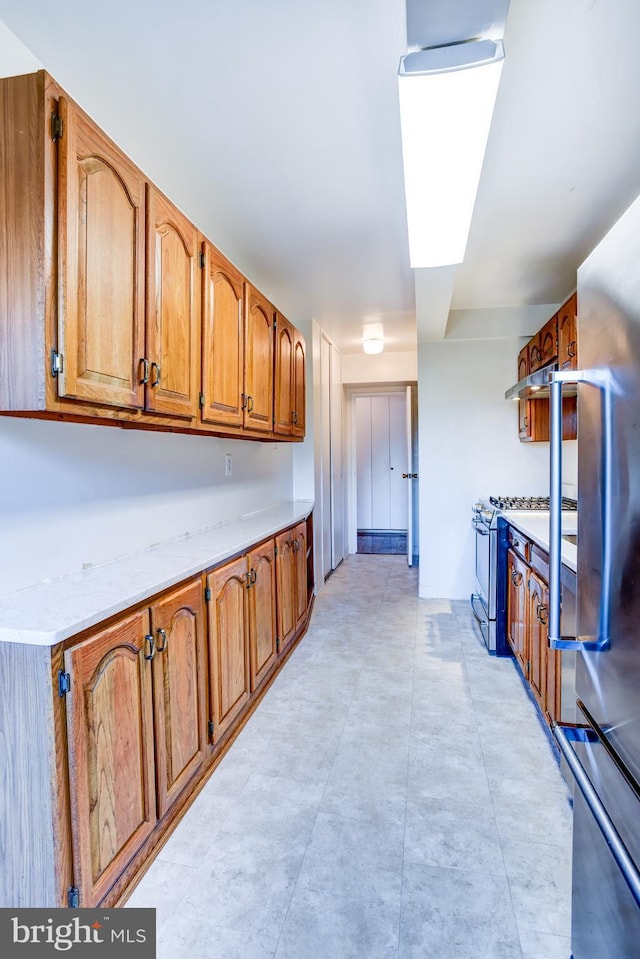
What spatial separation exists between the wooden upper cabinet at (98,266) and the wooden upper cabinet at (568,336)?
2.23 meters

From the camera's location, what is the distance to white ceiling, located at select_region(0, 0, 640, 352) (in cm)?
132

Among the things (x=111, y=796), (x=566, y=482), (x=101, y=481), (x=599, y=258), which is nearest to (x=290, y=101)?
(x=599, y=258)

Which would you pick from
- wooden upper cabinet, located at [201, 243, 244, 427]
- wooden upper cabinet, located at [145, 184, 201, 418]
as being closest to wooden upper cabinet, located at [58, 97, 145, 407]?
wooden upper cabinet, located at [145, 184, 201, 418]

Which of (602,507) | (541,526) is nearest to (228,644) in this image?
(602,507)

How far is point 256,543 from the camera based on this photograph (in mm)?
2377

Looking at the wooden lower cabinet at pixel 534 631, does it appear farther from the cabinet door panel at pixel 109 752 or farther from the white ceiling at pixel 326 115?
the white ceiling at pixel 326 115

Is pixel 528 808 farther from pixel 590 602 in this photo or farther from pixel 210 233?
pixel 210 233

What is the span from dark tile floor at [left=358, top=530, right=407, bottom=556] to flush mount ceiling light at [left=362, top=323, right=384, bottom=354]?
2.72m

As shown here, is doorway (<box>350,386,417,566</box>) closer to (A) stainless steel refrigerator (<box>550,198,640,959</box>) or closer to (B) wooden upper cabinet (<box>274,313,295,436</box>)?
(B) wooden upper cabinet (<box>274,313,295,436</box>)

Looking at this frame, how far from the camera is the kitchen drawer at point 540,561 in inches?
81.5

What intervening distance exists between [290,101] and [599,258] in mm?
1261

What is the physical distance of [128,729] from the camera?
52.4 inches

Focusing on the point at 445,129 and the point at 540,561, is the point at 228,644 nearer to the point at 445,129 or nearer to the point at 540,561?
the point at 540,561

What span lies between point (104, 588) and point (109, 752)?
431mm
